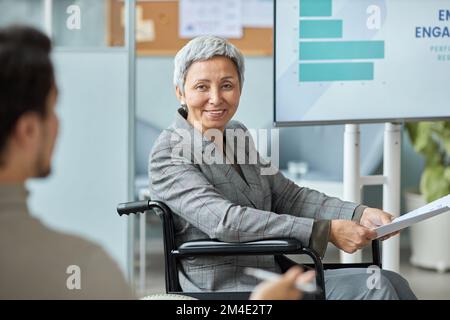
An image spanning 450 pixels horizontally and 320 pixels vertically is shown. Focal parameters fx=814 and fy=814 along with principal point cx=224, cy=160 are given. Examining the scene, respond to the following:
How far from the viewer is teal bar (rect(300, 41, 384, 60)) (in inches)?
100

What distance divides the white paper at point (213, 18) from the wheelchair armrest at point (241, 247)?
3.03 meters

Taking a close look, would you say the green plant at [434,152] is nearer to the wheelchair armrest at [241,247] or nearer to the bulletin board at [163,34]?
the bulletin board at [163,34]

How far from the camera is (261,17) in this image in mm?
4703

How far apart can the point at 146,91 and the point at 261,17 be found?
956 millimetres

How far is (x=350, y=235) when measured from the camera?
182 cm

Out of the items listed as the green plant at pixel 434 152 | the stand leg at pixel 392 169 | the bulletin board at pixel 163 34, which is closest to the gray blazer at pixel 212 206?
the stand leg at pixel 392 169

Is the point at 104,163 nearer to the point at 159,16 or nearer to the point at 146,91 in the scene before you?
the point at 146,91

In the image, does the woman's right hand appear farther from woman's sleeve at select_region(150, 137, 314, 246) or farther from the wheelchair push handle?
the wheelchair push handle

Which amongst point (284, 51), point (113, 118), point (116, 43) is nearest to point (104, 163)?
point (113, 118)

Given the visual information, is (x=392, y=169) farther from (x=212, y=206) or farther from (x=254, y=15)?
(x=254, y=15)

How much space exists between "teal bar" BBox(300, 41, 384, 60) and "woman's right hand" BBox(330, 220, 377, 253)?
0.84 metres

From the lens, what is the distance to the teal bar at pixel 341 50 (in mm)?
2541

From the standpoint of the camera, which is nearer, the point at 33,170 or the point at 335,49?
the point at 33,170

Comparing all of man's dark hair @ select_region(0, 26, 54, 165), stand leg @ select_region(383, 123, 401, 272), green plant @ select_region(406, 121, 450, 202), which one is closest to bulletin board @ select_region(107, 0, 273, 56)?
green plant @ select_region(406, 121, 450, 202)
